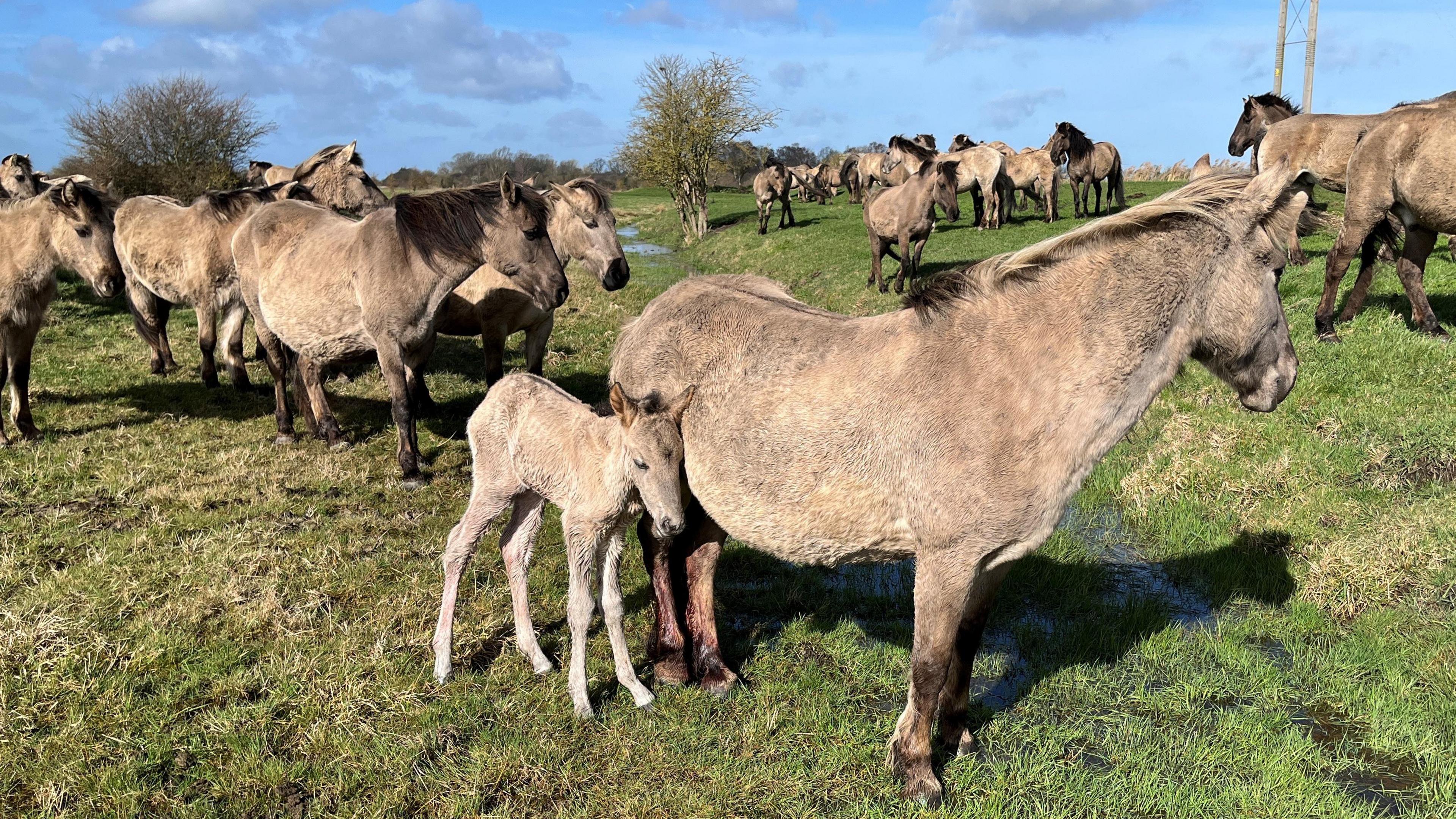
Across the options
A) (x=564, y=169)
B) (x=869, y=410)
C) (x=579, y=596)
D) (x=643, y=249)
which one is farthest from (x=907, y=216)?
(x=564, y=169)

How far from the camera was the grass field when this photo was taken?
3.83 m

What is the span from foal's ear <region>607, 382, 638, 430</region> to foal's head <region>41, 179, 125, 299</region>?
8236 millimetres

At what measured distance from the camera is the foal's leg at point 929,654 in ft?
11.4

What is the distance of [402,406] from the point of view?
7.95 m

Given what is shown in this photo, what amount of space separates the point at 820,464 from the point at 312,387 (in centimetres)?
709

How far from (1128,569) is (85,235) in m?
10.8

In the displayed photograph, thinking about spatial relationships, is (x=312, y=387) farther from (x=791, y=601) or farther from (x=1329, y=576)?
(x=1329, y=576)

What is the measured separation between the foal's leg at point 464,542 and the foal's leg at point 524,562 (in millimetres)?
77

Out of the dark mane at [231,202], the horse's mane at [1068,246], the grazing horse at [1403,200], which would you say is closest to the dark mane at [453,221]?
the dark mane at [231,202]

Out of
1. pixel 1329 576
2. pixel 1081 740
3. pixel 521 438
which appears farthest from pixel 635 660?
pixel 1329 576

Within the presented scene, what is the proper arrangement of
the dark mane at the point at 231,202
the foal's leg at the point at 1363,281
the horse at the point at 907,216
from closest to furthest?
the foal's leg at the point at 1363,281
the dark mane at the point at 231,202
the horse at the point at 907,216

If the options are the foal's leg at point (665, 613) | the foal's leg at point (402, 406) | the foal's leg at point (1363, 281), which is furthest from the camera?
the foal's leg at point (1363, 281)

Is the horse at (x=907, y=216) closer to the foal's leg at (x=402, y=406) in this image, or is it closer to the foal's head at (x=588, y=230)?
the foal's head at (x=588, y=230)

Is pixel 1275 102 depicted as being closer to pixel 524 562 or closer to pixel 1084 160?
pixel 1084 160
